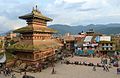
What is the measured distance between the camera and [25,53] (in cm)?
3594

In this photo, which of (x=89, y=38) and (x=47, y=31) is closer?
(x=47, y=31)

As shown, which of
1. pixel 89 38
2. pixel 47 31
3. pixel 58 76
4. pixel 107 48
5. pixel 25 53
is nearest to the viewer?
pixel 58 76

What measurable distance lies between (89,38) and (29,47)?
34065mm

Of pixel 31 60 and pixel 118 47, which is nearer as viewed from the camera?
pixel 31 60

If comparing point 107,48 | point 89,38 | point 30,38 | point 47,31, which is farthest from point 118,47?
point 30,38

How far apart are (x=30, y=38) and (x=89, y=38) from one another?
1263 inches

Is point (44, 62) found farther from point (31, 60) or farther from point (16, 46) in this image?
point (16, 46)

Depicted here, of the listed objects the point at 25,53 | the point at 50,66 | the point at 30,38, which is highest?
the point at 30,38

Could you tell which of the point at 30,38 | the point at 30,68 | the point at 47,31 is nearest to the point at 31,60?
the point at 30,68

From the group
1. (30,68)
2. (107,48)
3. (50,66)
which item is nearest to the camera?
(30,68)

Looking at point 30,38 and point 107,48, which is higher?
point 30,38

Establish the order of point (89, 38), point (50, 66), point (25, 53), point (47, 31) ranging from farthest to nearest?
1. point (89, 38)
2. point (47, 31)
3. point (50, 66)
4. point (25, 53)

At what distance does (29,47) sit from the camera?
116ft

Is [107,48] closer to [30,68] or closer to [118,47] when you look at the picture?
[118,47]
